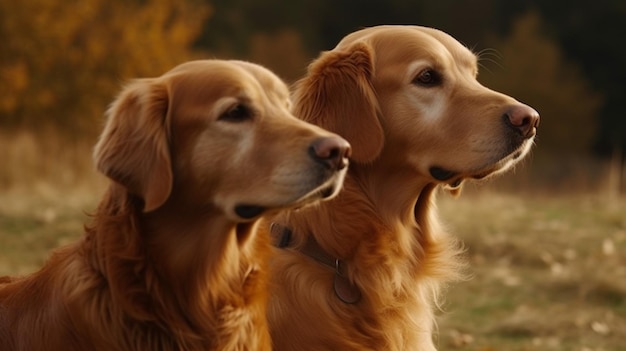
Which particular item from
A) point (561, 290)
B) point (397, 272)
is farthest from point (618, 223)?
point (397, 272)

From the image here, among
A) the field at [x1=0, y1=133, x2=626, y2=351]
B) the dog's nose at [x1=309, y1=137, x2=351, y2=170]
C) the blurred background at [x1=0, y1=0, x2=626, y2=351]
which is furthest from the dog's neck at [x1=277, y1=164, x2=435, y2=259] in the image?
the field at [x1=0, y1=133, x2=626, y2=351]

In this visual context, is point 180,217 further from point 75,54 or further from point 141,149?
point 75,54

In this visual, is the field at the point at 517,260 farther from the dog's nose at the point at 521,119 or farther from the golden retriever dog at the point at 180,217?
the golden retriever dog at the point at 180,217

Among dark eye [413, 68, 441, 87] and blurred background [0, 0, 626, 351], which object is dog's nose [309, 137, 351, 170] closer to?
dark eye [413, 68, 441, 87]

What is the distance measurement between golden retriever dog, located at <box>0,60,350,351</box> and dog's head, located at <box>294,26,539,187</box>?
707 millimetres

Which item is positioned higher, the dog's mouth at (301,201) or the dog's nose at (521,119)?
the dog's mouth at (301,201)

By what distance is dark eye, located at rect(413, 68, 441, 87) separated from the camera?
15.3ft

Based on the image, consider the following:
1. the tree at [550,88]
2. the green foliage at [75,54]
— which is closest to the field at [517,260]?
the green foliage at [75,54]

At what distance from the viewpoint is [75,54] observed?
25297mm

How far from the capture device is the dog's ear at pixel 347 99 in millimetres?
4613

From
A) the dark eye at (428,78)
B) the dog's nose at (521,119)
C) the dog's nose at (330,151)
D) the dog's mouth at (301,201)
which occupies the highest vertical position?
the dog's nose at (330,151)

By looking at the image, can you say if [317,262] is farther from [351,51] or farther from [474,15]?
[474,15]

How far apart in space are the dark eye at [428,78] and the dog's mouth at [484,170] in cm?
37

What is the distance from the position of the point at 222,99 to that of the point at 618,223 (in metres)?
8.56
